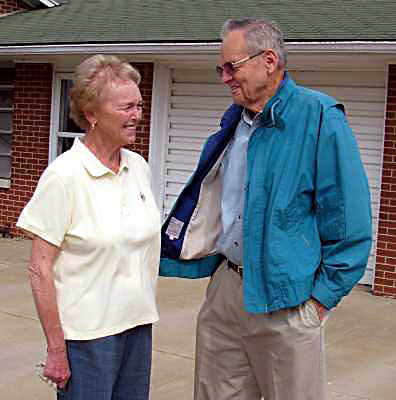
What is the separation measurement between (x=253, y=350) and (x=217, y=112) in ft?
22.9

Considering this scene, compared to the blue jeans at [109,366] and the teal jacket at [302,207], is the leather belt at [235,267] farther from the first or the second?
the blue jeans at [109,366]

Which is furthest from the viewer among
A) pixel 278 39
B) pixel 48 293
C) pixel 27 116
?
pixel 27 116

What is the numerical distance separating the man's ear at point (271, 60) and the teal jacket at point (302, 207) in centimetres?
10

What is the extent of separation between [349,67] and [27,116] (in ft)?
16.2

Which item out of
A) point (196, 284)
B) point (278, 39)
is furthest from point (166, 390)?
point (196, 284)

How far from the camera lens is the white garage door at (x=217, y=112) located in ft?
28.9

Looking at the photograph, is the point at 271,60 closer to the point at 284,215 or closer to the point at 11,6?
the point at 284,215

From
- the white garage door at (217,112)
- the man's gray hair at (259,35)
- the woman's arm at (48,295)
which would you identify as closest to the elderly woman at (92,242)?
the woman's arm at (48,295)

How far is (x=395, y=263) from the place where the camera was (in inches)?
331

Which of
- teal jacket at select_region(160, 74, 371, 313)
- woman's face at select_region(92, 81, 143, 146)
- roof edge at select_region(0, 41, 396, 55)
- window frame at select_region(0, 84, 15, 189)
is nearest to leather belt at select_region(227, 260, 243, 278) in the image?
teal jacket at select_region(160, 74, 371, 313)

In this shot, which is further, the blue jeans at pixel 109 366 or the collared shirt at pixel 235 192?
the collared shirt at pixel 235 192

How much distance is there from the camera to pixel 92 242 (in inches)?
115

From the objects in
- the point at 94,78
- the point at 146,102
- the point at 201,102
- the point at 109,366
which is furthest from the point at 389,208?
the point at 94,78

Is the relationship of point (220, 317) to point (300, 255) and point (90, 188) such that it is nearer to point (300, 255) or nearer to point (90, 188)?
point (300, 255)
